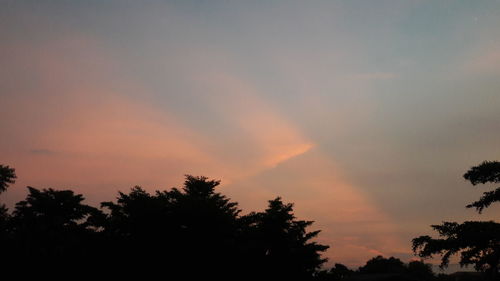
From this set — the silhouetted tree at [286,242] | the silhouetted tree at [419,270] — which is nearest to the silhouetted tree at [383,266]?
the silhouetted tree at [419,270]

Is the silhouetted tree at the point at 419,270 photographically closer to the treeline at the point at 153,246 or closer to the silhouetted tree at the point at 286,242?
the silhouetted tree at the point at 286,242

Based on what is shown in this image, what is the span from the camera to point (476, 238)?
1243 centimetres

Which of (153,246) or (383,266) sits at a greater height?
(383,266)

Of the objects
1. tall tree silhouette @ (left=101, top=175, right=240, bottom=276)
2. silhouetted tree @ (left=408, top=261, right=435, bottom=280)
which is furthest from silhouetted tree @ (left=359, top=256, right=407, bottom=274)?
tall tree silhouette @ (left=101, top=175, right=240, bottom=276)

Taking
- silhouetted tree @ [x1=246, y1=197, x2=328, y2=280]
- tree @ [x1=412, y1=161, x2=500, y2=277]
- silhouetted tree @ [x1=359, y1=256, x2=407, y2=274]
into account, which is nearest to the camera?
tree @ [x1=412, y1=161, x2=500, y2=277]

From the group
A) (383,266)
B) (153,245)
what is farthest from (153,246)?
(383,266)

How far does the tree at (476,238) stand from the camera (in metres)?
12.4

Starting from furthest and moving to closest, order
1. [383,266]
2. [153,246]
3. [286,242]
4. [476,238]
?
1. [383,266]
2. [286,242]
3. [153,246]
4. [476,238]

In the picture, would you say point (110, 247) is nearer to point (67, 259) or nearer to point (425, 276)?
point (67, 259)

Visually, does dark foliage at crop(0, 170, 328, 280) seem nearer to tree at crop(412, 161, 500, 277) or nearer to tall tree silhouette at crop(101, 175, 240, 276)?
tall tree silhouette at crop(101, 175, 240, 276)

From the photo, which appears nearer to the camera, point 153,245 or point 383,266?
point 153,245

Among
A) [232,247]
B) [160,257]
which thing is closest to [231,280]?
[232,247]

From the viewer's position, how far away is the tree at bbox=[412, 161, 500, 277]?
12.4 m

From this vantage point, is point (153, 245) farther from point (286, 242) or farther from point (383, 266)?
point (383, 266)
